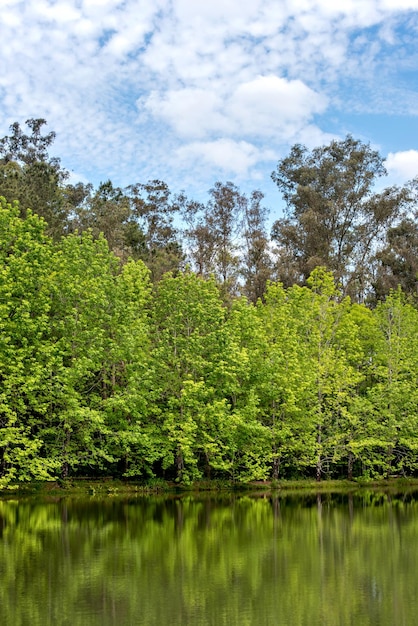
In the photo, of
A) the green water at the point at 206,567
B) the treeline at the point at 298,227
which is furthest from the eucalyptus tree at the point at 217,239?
the green water at the point at 206,567

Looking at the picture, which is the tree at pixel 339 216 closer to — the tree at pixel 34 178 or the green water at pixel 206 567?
the tree at pixel 34 178

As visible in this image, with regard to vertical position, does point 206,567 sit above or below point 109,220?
below

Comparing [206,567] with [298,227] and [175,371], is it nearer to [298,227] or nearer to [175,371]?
[175,371]

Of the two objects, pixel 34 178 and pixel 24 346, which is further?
pixel 34 178

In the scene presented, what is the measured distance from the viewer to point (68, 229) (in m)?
59.2

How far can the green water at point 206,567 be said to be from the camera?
1274 cm

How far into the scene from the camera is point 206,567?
663 inches

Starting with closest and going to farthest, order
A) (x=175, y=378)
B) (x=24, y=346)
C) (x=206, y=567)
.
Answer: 1. (x=206, y=567)
2. (x=24, y=346)
3. (x=175, y=378)

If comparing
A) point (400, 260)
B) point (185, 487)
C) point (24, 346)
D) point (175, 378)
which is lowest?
point (185, 487)

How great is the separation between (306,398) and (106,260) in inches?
561

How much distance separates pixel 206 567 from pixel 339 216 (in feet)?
181

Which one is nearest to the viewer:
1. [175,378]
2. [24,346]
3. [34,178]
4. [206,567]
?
[206,567]

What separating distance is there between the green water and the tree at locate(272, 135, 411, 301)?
1601 inches

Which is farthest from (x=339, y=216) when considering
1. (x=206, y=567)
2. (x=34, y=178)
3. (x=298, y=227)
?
(x=206, y=567)
